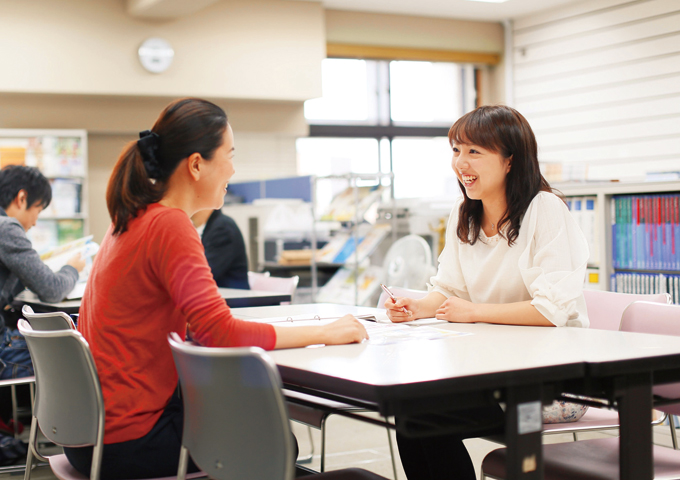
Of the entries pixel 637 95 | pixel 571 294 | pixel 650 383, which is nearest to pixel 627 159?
pixel 637 95

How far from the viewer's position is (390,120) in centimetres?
812

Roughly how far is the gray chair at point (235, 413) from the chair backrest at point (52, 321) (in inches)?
22.3

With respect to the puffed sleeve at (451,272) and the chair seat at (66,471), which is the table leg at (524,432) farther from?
the puffed sleeve at (451,272)

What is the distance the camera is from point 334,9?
7.50 meters

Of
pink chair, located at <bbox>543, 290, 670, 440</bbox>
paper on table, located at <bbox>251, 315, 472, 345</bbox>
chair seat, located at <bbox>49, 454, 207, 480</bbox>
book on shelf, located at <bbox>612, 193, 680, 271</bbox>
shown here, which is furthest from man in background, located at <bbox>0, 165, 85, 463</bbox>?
book on shelf, located at <bbox>612, 193, 680, 271</bbox>

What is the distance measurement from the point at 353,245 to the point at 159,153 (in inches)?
148

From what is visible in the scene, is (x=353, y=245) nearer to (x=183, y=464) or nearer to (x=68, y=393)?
(x=68, y=393)

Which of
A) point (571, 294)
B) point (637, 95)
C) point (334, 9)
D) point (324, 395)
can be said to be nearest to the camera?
point (324, 395)

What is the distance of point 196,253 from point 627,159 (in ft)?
20.3

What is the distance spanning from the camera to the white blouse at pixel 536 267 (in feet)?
6.31

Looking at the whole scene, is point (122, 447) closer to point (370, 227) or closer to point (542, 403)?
point (542, 403)

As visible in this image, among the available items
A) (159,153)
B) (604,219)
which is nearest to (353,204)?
(604,219)

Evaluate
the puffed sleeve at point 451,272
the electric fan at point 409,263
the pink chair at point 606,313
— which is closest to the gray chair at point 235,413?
the pink chair at point 606,313

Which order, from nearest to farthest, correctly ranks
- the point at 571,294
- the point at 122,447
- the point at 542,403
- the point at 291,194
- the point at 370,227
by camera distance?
the point at 542,403 < the point at 122,447 < the point at 571,294 < the point at 370,227 < the point at 291,194
